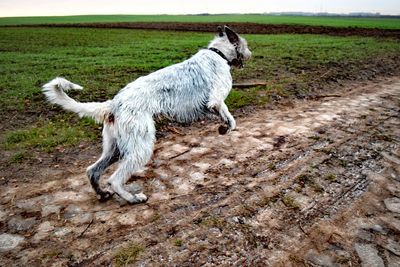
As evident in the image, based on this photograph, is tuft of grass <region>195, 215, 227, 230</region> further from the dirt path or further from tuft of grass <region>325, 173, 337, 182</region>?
tuft of grass <region>325, 173, 337, 182</region>

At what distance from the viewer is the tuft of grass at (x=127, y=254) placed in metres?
3.39

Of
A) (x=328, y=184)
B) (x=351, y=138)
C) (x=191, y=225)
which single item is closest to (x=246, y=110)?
(x=351, y=138)

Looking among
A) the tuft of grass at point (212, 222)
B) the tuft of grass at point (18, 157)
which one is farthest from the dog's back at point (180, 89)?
the tuft of grass at point (18, 157)

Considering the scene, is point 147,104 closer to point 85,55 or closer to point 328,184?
point 328,184

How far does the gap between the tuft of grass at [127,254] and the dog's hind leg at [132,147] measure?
0.95 metres

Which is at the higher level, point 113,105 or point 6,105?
point 113,105

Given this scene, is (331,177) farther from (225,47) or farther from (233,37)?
(233,37)

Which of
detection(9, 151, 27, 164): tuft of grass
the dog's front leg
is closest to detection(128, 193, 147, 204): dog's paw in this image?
the dog's front leg

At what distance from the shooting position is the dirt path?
11.6 feet

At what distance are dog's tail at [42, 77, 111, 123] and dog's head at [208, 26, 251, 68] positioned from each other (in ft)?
8.35

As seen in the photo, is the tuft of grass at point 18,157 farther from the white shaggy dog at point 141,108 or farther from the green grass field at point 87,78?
the white shaggy dog at point 141,108

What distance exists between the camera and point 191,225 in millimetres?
3982

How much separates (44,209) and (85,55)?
15.8m

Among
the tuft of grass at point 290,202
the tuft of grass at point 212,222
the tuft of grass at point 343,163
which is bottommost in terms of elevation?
the tuft of grass at point 212,222
